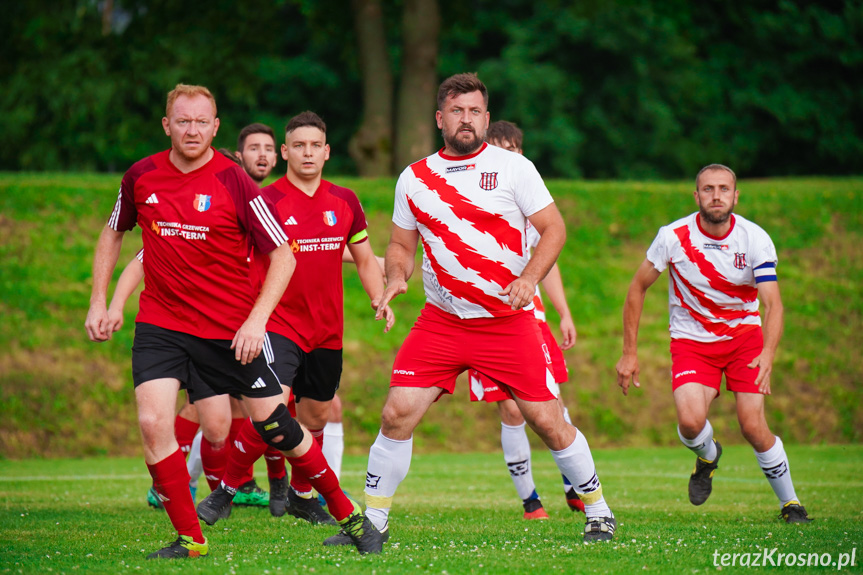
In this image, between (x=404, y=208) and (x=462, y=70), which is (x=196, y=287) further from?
(x=462, y=70)

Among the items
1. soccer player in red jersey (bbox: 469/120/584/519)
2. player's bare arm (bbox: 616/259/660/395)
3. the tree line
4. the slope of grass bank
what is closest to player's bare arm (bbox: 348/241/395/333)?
Result: soccer player in red jersey (bbox: 469/120/584/519)

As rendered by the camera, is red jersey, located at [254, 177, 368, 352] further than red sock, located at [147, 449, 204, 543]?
Yes

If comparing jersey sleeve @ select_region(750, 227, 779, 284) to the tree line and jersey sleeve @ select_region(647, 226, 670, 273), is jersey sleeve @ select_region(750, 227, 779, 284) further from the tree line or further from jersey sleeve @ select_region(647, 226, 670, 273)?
the tree line

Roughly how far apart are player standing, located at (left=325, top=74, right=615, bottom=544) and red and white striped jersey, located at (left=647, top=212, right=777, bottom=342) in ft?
6.56

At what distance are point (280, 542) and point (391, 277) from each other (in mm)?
1879

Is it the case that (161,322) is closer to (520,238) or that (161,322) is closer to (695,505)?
(520,238)

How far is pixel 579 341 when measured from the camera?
17250 mm

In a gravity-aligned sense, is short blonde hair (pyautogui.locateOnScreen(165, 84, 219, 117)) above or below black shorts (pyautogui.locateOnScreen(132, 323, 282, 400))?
above

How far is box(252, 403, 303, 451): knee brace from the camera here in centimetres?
563

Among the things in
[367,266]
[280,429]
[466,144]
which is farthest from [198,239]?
[367,266]

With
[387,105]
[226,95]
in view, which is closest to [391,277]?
[387,105]

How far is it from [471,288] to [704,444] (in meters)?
2.83

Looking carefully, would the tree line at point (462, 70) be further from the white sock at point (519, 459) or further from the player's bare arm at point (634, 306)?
the white sock at point (519, 459)

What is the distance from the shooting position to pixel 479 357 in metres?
6.02
